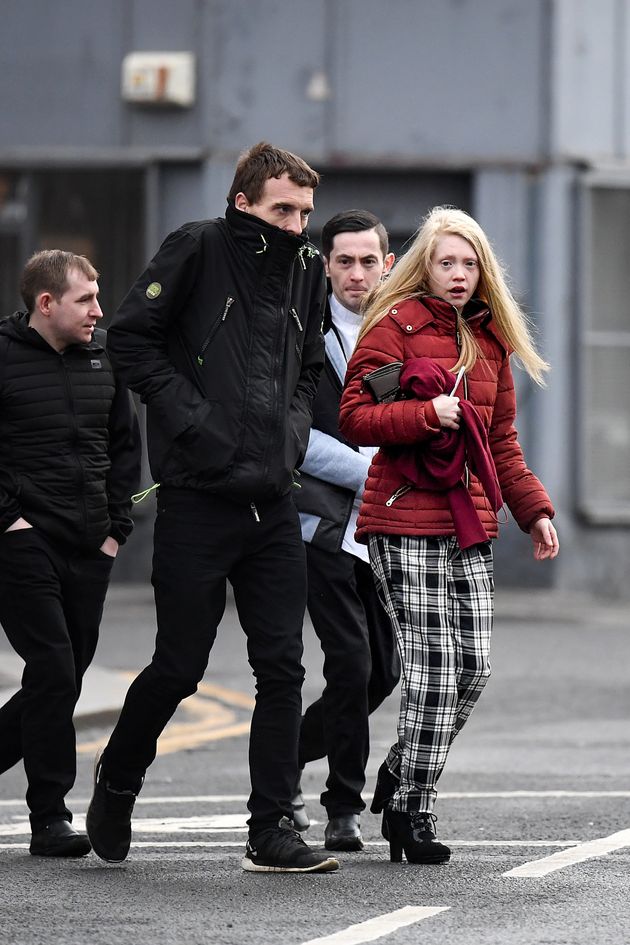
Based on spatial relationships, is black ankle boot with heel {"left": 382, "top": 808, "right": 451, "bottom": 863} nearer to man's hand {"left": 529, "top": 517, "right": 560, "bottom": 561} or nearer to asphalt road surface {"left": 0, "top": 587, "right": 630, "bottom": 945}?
asphalt road surface {"left": 0, "top": 587, "right": 630, "bottom": 945}

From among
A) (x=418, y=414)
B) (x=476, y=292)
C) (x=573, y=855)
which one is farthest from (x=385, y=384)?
(x=573, y=855)

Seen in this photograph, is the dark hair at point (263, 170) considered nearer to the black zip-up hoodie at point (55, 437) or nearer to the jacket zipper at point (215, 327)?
the jacket zipper at point (215, 327)

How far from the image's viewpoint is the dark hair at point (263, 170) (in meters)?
5.76

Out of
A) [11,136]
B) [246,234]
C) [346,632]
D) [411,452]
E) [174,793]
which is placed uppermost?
[11,136]

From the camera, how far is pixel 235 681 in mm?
11383

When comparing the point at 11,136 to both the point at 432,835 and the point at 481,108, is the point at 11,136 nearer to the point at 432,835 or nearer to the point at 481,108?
the point at 481,108

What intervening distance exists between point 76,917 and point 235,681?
625cm

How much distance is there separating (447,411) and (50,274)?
1.46 metres

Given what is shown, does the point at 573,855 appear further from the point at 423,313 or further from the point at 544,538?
the point at 423,313

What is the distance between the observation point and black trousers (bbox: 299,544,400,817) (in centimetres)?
634

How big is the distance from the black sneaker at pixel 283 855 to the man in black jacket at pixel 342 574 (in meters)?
0.51

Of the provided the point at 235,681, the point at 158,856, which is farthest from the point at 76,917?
the point at 235,681

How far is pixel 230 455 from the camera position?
18.7 ft

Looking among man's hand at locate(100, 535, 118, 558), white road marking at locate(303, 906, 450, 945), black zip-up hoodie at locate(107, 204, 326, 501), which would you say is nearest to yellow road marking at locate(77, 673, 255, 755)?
man's hand at locate(100, 535, 118, 558)
